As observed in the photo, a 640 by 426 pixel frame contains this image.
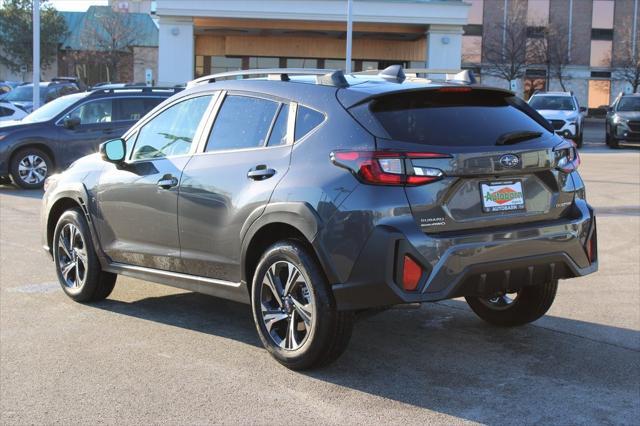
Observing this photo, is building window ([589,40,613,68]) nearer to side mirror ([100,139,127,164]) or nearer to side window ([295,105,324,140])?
side mirror ([100,139,127,164])

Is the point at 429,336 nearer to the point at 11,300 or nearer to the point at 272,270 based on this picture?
the point at 272,270

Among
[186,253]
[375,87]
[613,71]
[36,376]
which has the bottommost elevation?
[36,376]

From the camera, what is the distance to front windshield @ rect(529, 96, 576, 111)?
28156 millimetres

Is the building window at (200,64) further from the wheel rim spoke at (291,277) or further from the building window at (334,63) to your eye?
the wheel rim spoke at (291,277)

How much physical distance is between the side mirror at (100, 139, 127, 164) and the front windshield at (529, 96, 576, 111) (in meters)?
23.9

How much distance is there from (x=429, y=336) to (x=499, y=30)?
5605 cm

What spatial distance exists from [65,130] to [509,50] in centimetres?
4453

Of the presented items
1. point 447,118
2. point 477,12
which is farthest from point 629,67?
point 447,118

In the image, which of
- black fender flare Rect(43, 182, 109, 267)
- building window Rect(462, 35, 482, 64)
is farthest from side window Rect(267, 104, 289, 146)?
building window Rect(462, 35, 482, 64)

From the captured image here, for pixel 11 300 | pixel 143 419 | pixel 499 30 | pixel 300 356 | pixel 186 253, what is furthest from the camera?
pixel 499 30

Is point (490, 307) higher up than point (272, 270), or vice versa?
point (272, 270)

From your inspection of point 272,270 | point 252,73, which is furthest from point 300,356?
point 252,73

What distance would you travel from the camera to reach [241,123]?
5.49 meters

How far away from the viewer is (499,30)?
58.6 meters
